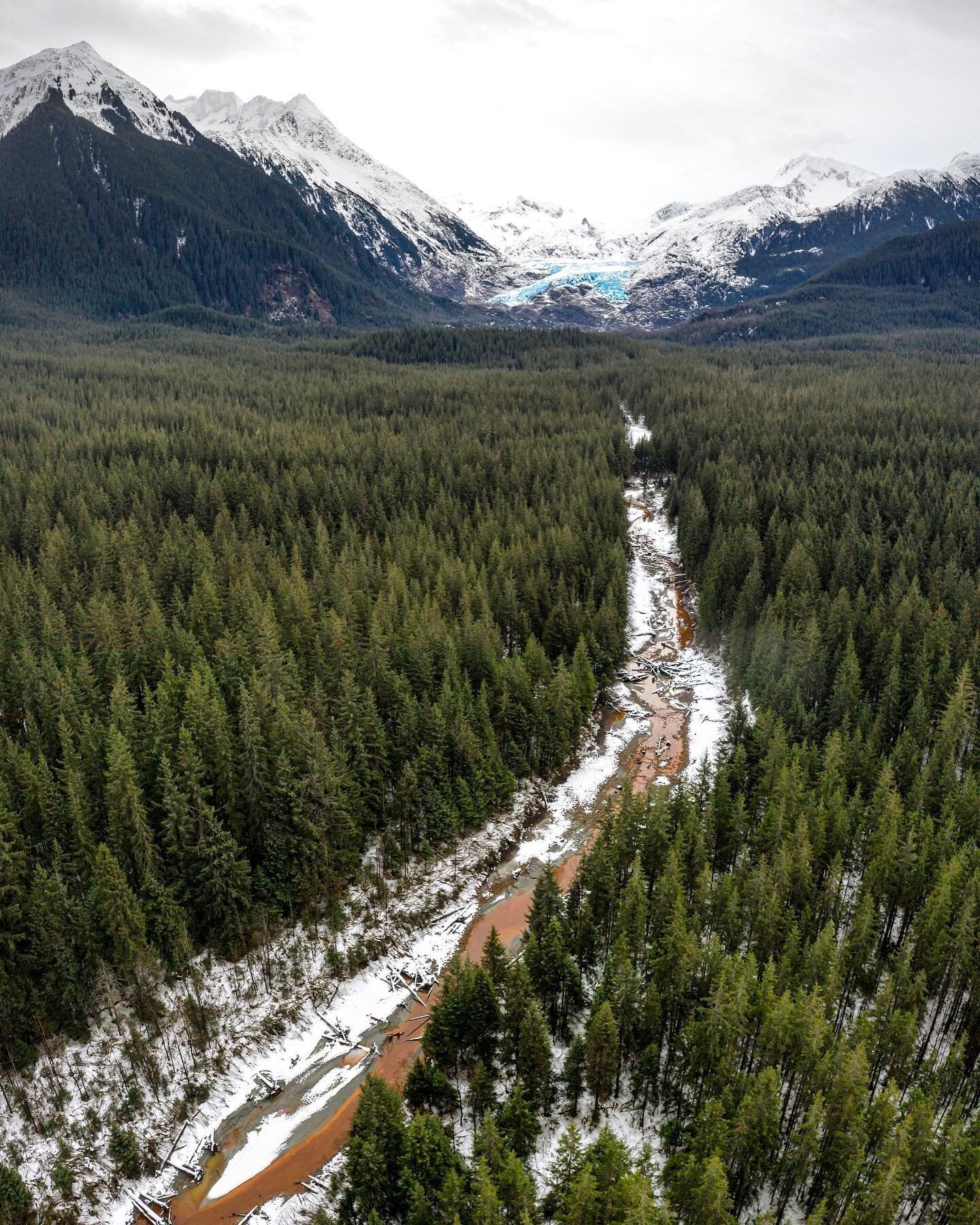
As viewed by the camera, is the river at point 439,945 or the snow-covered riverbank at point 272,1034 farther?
the snow-covered riverbank at point 272,1034

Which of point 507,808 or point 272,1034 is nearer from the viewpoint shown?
point 272,1034

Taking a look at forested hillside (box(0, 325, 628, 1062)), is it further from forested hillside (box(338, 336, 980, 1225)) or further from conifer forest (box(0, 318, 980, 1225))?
forested hillside (box(338, 336, 980, 1225))

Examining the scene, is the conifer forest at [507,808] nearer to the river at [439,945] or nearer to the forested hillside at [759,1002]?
the forested hillside at [759,1002]

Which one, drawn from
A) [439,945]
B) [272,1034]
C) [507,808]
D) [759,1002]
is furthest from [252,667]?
[759,1002]

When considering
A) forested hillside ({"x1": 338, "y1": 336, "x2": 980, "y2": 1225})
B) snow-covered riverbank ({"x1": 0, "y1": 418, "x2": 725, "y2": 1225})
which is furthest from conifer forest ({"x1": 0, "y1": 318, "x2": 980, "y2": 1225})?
snow-covered riverbank ({"x1": 0, "y1": 418, "x2": 725, "y2": 1225})

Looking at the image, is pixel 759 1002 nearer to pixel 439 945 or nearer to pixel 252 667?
pixel 439 945

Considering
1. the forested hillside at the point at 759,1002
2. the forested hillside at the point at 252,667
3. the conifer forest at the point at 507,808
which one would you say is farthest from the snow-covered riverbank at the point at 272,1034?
the forested hillside at the point at 759,1002
